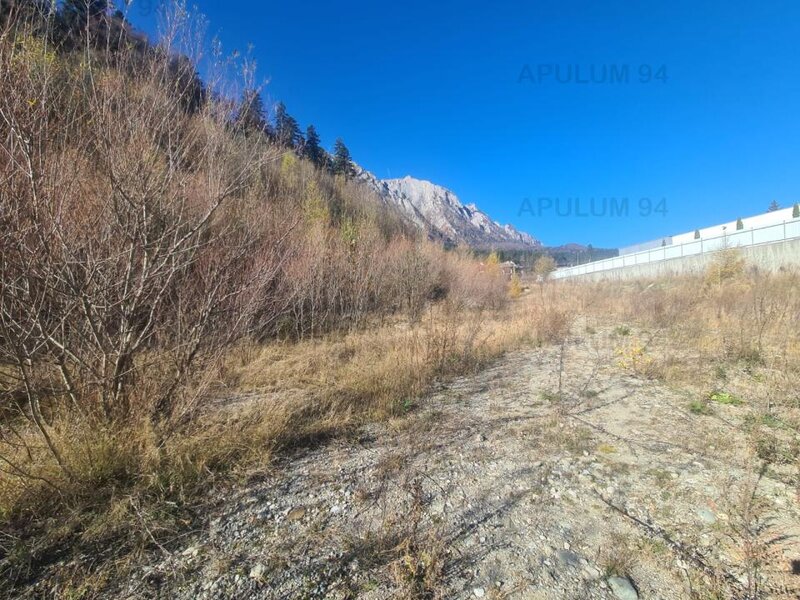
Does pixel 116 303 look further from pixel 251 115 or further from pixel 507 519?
pixel 507 519

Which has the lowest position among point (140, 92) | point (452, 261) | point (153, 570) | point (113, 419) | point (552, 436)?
point (153, 570)

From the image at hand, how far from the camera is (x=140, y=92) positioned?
8.48 ft

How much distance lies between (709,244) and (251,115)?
27.1 metres

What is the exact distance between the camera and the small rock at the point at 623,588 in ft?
5.19

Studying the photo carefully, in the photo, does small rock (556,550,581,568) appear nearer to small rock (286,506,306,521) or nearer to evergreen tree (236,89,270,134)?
small rock (286,506,306,521)

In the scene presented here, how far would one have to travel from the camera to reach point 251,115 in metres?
3.09

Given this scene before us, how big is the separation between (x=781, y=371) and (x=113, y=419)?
7597 mm

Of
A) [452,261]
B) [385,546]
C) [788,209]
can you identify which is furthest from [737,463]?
[788,209]

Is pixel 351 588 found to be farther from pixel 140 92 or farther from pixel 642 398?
pixel 642 398

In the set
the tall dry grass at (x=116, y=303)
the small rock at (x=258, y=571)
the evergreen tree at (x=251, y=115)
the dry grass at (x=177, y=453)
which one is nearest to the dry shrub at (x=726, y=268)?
the dry grass at (x=177, y=453)

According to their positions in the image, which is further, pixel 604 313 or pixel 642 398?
pixel 604 313

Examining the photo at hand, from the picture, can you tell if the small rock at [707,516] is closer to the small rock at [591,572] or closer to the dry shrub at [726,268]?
the small rock at [591,572]

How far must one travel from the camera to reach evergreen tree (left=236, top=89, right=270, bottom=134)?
288 centimetres

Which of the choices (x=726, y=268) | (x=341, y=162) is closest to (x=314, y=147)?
(x=341, y=162)
